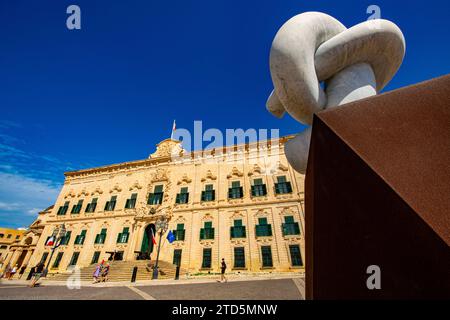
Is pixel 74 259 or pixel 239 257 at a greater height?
pixel 74 259

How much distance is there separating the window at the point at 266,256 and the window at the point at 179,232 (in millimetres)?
6778

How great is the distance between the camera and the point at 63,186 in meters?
24.6

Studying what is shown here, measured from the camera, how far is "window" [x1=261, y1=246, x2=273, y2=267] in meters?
14.6

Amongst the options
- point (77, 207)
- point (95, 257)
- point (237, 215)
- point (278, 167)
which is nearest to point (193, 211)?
point (237, 215)

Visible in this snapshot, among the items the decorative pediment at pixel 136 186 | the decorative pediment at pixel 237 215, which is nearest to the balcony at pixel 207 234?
the decorative pediment at pixel 237 215

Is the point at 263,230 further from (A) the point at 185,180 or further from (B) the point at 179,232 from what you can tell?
(A) the point at 185,180

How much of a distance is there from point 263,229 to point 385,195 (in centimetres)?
1565

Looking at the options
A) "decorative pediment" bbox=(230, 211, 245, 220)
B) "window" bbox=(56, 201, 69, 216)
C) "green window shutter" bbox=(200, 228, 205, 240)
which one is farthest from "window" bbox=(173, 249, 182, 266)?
"window" bbox=(56, 201, 69, 216)

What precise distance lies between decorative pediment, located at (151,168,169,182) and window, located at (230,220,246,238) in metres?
8.33

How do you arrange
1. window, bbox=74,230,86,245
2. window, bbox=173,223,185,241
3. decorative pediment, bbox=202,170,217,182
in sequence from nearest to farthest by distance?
window, bbox=173,223,185,241
decorative pediment, bbox=202,170,217,182
window, bbox=74,230,86,245

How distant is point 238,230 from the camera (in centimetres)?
1623

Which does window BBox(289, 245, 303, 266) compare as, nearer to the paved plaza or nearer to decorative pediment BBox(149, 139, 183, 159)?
the paved plaza
